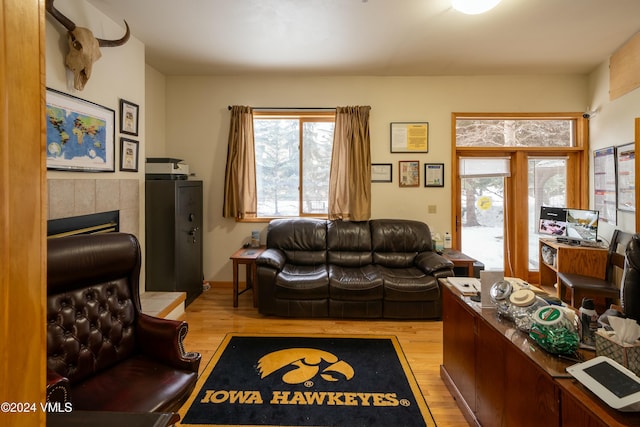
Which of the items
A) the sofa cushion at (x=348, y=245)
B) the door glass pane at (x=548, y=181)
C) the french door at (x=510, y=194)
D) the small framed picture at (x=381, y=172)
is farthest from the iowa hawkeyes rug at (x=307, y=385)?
the door glass pane at (x=548, y=181)

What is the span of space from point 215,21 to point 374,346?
3319 millimetres

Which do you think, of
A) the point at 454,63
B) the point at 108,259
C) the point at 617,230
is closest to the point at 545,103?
the point at 454,63

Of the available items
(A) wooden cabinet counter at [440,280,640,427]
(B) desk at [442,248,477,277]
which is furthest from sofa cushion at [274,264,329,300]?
(B) desk at [442,248,477,277]

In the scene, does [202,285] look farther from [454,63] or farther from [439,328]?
[454,63]

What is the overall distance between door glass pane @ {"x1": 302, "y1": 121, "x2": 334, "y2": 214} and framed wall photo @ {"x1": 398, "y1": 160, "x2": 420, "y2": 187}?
3.30ft

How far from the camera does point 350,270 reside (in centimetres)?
376

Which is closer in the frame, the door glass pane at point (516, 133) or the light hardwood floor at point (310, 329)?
the light hardwood floor at point (310, 329)

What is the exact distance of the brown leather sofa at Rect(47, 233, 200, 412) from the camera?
5.13 ft

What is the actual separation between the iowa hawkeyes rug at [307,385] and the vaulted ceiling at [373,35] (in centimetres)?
295

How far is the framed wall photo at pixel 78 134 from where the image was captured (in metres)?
2.25

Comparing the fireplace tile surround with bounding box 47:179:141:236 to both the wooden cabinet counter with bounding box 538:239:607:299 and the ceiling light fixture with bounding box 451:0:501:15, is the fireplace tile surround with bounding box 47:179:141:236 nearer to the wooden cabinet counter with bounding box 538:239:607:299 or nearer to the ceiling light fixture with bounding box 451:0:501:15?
the ceiling light fixture with bounding box 451:0:501:15

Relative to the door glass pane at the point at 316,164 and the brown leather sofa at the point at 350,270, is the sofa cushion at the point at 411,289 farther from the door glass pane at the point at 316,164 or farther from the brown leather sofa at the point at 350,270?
the door glass pane at the point at 316,164

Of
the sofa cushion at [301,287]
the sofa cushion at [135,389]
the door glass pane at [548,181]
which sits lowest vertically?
the sofa cushion at [135,389]

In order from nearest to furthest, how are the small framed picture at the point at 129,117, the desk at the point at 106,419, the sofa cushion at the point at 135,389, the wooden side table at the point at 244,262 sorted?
1. the desk at the point at 106,419
2. the sofa cushion at the point at 135,389
3. the small framed picture at the point at 129,117
4. the wooden side table at the point at 244,262
